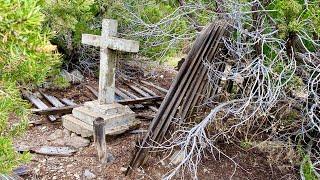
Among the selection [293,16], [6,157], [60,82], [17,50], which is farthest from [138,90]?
[17,50]

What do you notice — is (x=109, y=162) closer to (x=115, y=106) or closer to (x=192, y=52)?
(x=115, y=106)

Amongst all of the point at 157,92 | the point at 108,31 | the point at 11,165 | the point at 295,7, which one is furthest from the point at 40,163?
the point at 157,92

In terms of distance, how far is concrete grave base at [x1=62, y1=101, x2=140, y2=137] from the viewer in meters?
4.70

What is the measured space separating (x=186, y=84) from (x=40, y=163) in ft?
6.53

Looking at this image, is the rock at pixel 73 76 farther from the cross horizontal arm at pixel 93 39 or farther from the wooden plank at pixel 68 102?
the cross horizontal arm at pixel 93 39

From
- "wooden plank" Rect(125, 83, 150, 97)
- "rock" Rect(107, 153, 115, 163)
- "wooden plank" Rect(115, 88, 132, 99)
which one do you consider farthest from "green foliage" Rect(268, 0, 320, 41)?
"wooden plank" Rect(125, 83, 150, 97)

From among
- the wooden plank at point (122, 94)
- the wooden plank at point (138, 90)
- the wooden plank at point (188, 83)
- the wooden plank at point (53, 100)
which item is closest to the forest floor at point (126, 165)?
the wooden plank at point (188, 83)

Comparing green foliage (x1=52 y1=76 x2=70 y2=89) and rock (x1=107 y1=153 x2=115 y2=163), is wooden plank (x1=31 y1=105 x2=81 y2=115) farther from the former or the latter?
rock (x1=107 y1=153 x2=115 y2=163)

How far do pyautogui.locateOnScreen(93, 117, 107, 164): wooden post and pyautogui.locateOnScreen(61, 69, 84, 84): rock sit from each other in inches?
134

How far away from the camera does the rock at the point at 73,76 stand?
7234 mm

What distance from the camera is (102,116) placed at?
473 centimetres

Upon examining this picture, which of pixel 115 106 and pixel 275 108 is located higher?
pixel 275 108

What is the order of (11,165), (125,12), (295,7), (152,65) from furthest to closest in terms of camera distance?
(152,65)
(125,12)
(295,7)
(11,165)

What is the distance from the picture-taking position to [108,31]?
481cm
